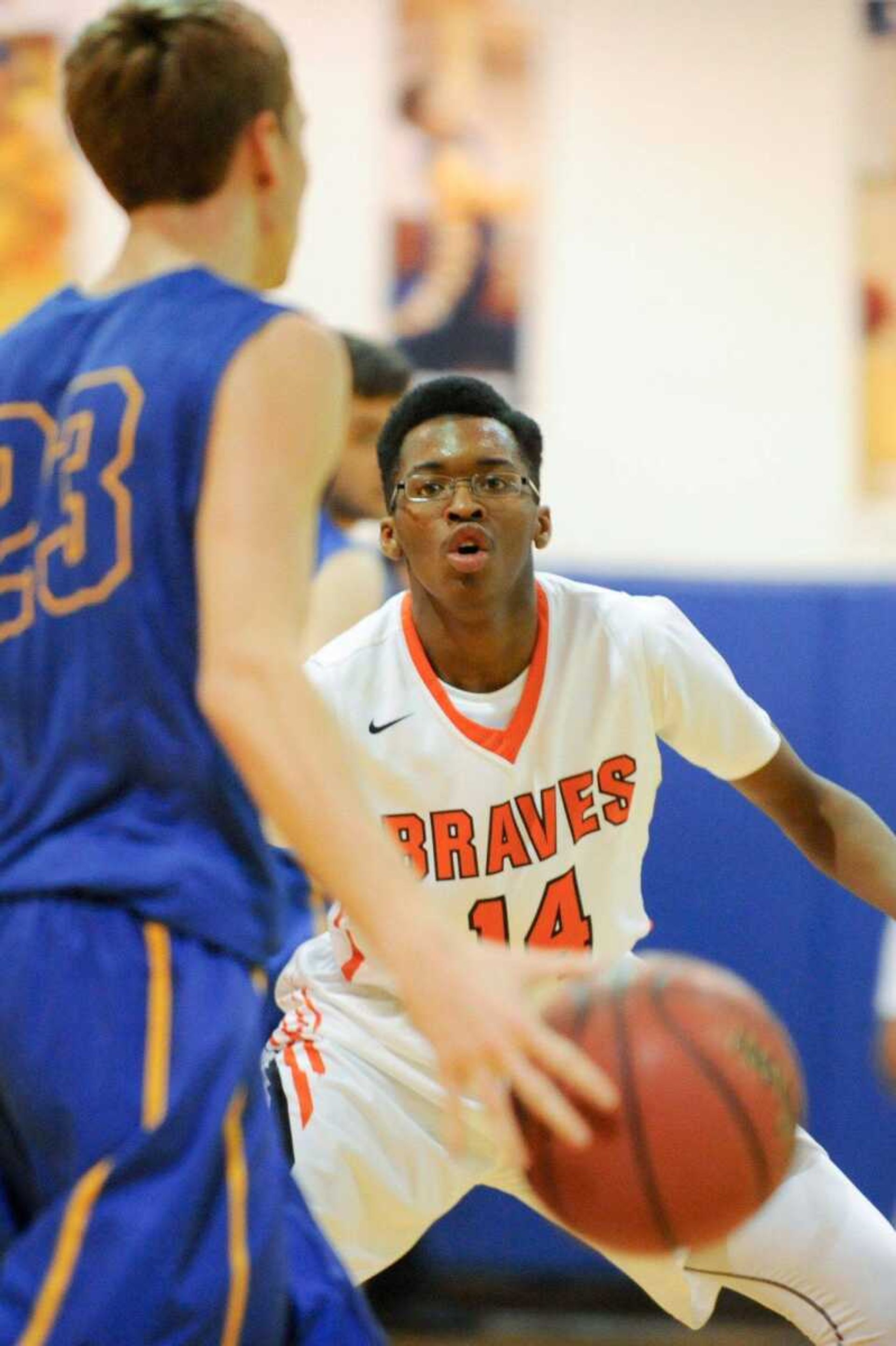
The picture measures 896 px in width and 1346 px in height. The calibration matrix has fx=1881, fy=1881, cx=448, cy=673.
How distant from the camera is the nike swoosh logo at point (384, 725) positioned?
10.5 feet

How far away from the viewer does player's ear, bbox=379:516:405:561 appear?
11.0 feet

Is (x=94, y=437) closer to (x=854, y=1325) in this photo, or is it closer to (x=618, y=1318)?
(x=854, y=1325)

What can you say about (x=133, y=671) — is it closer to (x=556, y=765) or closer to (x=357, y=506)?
(x=556, y=765)

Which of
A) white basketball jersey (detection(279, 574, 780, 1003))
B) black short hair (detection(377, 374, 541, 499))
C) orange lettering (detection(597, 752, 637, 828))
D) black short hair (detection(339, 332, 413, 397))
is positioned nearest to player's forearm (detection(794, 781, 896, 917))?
white basketball jersey (detection(279, 574, 780, 1003))

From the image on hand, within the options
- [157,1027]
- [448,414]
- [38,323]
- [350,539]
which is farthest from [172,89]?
[350,539]

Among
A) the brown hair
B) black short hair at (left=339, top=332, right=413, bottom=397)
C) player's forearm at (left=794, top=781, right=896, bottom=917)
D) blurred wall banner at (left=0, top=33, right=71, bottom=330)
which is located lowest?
player's forearm at (left=794, top=781, right=896, bottom=917)

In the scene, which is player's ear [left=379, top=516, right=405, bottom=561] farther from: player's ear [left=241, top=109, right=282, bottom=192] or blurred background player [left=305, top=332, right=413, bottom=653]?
player's ear [left=241, top=109, right=282, bottom=192]

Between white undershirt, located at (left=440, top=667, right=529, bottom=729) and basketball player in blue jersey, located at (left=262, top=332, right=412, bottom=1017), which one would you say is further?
basketball player in blue jersey, located at (left=262, top=332, right=412, bottom=1017)

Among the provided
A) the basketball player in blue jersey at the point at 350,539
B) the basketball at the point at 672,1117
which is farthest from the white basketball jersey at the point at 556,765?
the basketball at the point at 672,1117

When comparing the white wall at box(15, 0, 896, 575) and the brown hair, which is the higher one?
the brown hair

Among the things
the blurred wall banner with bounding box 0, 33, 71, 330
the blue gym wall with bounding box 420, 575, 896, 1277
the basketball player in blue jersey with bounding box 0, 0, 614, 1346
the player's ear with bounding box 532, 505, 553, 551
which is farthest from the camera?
the blurred wall banner with bounding box 0, 33, 71, 330

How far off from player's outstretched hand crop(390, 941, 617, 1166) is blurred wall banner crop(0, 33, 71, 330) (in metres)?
4.89

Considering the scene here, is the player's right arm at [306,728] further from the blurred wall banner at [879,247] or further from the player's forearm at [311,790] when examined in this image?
the blurred wall banner at [879,247]

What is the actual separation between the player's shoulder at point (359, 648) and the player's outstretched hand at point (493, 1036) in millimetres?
1743
